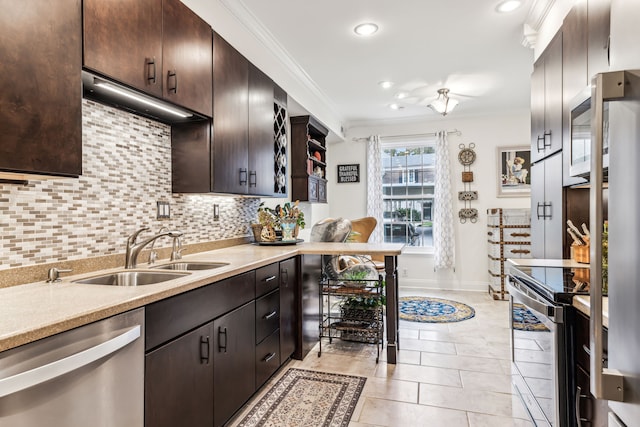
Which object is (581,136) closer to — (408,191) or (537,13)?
(537,13)

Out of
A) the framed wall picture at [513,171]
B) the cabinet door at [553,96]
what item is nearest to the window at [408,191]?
the framed wall picture at [513,171]

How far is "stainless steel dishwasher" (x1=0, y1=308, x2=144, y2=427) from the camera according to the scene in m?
0.94

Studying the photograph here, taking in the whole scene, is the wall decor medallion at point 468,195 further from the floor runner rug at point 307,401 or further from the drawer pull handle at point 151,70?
the drawer pull handle at point 151,70

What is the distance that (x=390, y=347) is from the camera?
2.88 meters

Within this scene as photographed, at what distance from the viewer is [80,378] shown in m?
1.11

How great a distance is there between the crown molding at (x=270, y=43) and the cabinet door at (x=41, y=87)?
1535 millimetres

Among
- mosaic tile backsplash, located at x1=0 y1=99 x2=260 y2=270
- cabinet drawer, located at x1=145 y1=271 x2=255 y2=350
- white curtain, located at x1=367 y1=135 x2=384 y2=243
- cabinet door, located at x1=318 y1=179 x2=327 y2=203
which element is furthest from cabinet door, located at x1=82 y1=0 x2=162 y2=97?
white curtain, located at x1=367 y1=135 x2=384 y2=243

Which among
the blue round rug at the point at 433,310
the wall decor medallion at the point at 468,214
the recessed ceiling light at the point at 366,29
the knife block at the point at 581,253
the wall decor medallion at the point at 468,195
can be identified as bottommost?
the blue round rug at the point at 433,310

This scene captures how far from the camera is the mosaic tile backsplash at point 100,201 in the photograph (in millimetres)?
1511

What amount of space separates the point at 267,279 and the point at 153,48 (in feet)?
4.90

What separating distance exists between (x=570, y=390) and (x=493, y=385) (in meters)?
1.26

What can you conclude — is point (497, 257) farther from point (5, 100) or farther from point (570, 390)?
point (5, 100)

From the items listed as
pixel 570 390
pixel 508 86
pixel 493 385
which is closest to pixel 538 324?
pixel 570 390

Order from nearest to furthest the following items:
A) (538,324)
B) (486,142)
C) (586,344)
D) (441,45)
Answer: (586,344)
(538,324)
(441,45)
(486,142)
